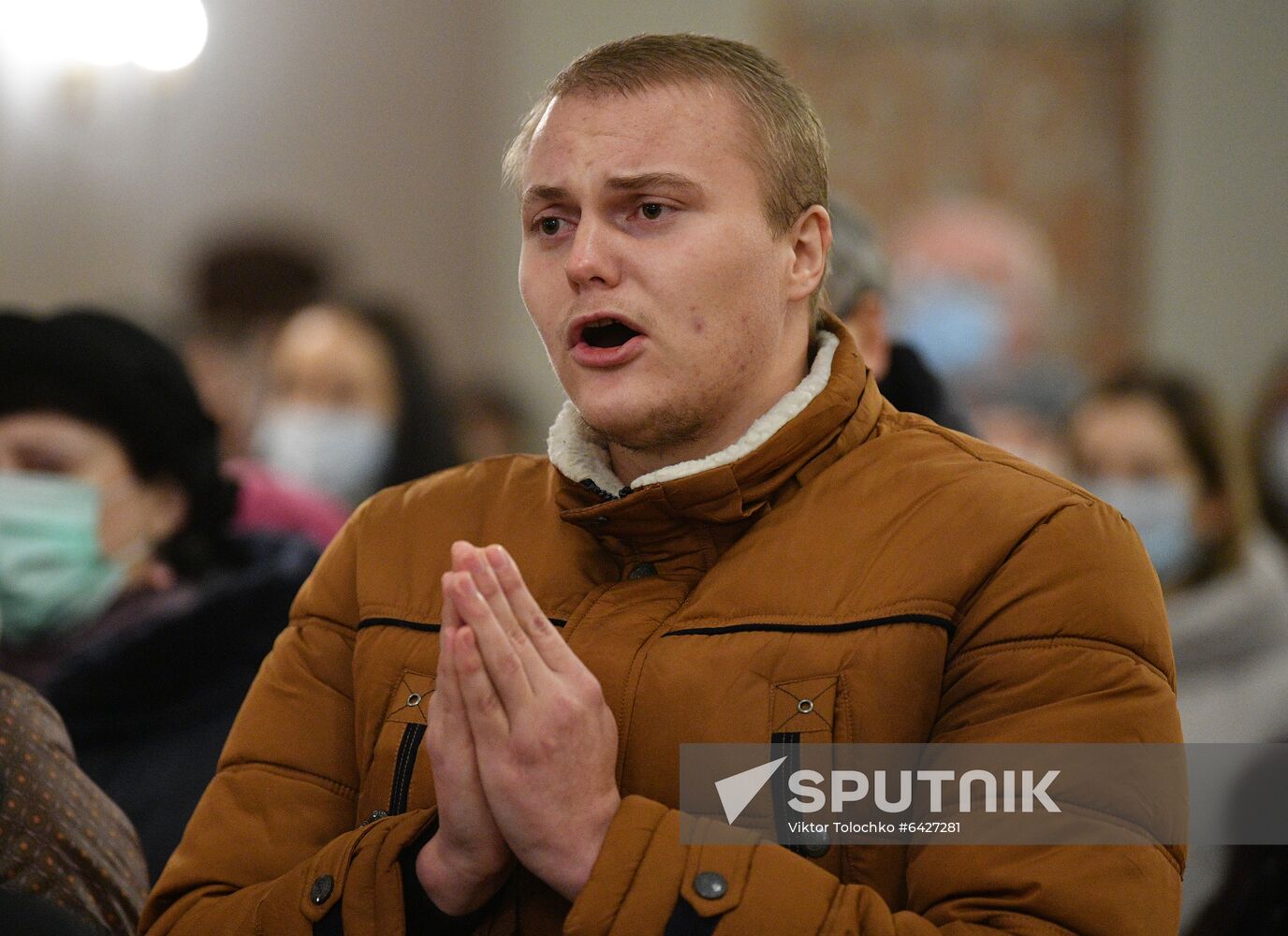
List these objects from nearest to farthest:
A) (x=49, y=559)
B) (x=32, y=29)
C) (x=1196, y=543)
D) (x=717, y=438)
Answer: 1. (x=717, y=438)
2. (x=49, y=559)
3. (x=1196, y=543)
4. (x=32, y=29)

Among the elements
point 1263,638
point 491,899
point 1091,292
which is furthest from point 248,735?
point 1091,292

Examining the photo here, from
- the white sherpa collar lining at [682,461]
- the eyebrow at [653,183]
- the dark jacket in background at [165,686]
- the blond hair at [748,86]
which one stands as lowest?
the dark jacket in background at [165,686]

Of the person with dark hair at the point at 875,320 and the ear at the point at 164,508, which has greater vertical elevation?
the person with dark hair at the point at 875,320

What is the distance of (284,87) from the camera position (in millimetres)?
9508

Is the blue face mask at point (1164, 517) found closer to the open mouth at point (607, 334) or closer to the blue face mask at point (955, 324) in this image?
the blue face mask at point (955, 324)

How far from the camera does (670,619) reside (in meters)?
1.93

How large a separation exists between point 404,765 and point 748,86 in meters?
0.94

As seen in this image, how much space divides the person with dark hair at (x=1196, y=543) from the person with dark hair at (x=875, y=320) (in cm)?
158

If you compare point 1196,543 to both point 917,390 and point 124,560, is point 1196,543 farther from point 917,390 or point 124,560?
point 124,560

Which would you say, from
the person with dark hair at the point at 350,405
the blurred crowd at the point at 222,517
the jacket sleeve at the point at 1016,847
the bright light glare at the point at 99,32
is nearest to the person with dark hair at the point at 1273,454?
the blurred crowd at the point at 222,517

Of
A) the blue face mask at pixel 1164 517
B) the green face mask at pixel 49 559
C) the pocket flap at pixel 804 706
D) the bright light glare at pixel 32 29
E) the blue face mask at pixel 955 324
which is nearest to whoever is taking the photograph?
the pocket flap at pixel 804 706

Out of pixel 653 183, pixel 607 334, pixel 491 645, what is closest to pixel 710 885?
pixel 491 645

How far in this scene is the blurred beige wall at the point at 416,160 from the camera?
8508 mm

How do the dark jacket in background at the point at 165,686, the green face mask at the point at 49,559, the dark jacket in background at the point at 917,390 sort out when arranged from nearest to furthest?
the dark jacket in background at the point at 917,390, the dark jacket in background at the point at 165,686, the green face mask at the point at 49,559
